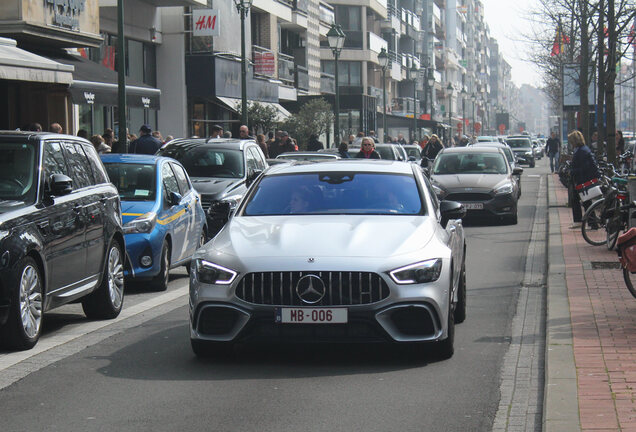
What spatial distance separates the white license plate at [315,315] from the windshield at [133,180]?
632cm

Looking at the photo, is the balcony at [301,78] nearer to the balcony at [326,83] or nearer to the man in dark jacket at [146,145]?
the balcony at [326,83]

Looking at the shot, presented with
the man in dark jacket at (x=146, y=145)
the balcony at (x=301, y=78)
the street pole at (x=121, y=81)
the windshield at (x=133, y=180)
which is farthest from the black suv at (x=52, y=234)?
the balcony at (x=301, y=78)

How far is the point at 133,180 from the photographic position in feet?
46.6

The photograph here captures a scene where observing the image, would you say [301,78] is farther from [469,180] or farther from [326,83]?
[469,180]

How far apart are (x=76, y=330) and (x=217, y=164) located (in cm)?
984

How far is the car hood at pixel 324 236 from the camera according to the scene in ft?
26.6

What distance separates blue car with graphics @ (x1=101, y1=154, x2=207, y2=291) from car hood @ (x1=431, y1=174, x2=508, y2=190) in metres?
8.94

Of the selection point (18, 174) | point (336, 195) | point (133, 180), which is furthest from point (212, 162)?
point (336, 195)

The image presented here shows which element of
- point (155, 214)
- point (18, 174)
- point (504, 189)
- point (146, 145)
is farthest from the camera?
point (504, 189)

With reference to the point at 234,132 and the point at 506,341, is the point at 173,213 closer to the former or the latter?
the point at 506,341

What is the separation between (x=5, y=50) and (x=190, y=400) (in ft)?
49.9

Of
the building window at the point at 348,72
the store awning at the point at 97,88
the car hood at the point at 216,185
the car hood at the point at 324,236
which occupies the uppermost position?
the building window at the point at 348,72

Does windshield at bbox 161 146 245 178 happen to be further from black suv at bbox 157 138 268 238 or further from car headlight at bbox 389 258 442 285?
car headlight at bbox 389 258 442 285

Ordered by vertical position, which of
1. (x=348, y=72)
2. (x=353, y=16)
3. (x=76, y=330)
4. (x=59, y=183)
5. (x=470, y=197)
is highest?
(x=353, y=16)
